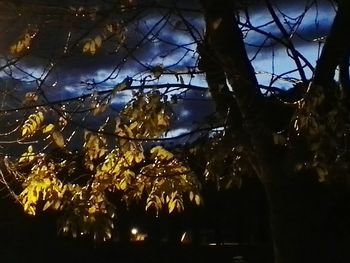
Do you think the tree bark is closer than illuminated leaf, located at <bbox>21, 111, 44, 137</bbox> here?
Yes

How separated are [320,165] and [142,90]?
1387 millimetres

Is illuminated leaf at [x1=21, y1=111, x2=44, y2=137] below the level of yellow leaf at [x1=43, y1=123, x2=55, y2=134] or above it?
above

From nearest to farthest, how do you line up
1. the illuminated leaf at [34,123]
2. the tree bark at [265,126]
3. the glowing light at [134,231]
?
the tree bark at [265,126] → the illuminated leaf at [34,123] → the glowing light at [134,231]

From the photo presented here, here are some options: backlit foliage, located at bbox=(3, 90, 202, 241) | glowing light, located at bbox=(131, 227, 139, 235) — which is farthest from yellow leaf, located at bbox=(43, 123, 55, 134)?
glowing light, located at bbox=(131, 227, 139, 235)

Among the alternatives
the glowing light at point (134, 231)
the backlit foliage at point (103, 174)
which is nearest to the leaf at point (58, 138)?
the backlit foliage at point (103, 174)

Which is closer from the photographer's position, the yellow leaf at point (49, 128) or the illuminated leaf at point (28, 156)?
the yellow leaf at point (49, 128)

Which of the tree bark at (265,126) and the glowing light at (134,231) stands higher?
the glowing light at (134,231)

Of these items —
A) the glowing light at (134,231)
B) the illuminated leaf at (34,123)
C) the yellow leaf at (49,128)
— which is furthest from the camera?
the glowing light at (134,231)

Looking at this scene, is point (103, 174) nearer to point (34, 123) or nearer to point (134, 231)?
point (34, 123)

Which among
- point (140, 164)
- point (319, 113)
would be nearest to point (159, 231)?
point (140, 164)

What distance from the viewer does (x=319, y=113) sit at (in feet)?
18.1

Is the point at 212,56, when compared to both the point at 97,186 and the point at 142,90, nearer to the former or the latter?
the point at 142,90

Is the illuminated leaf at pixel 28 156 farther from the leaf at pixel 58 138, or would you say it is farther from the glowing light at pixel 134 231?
the glowing light at pixel 134 231

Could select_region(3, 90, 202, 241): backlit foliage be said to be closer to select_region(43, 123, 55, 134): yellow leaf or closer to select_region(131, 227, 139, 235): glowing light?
select_region(43, 123, 55, 134): yellow leaf
